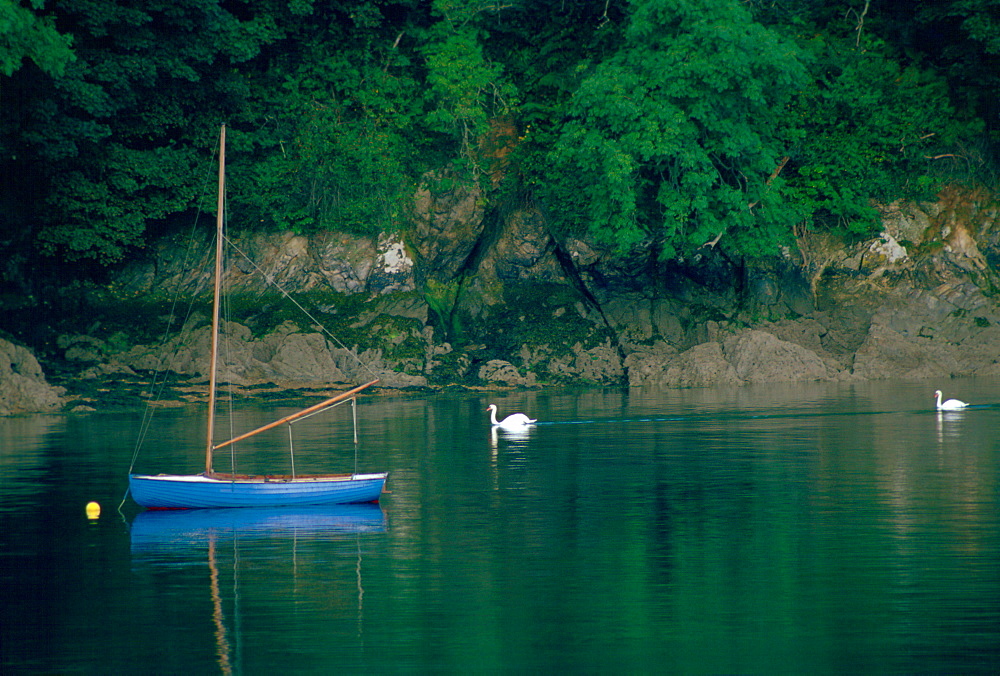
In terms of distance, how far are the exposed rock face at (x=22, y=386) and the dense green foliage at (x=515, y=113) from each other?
4781 mm

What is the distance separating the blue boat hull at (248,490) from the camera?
2102cm

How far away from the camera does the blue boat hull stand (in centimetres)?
2102

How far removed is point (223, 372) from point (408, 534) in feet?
86.9

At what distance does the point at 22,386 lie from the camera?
39438 millimetres

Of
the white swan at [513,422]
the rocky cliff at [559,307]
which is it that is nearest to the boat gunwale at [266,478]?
the white swan at [513,422]

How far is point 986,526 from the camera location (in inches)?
717

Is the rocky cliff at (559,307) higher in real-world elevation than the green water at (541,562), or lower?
higher

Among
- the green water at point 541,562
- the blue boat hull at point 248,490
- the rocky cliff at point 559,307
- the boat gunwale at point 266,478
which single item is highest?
the rocky cliff at point 559,307

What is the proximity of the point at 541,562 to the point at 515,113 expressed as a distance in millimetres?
36195

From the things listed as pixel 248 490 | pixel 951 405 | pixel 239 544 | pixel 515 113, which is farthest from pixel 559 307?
pixel 239 544

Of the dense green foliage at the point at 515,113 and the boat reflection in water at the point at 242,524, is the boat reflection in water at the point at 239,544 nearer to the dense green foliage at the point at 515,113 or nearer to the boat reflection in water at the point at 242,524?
the boat reflection in water at the point at 242,524

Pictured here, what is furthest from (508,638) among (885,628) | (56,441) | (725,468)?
(56,441)

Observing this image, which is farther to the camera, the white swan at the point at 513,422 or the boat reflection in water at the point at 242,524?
the white swan at the point at 513,422

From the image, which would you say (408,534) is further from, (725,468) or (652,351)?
(652,351)
